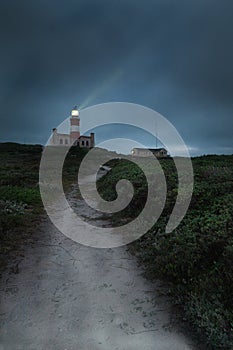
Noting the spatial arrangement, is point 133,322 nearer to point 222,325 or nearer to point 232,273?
point 222,325

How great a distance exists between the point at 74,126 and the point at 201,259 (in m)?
61.0

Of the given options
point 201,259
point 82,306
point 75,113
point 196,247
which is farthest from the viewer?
point 75,113

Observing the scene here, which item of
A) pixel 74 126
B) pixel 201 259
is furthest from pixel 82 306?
pixel 74 126

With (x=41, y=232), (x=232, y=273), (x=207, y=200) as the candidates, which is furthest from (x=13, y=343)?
(x=207, y=200)

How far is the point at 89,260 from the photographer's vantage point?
6832mm

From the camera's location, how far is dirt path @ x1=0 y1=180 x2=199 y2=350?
407 cm

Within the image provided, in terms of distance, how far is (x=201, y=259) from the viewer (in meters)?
5.75

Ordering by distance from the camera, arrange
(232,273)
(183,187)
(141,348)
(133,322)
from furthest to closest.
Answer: (183,187) < (232,273) < (133,322) < (141,348)

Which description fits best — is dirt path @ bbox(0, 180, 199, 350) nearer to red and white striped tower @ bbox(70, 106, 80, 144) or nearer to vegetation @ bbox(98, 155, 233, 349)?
vegetation @ bbox(98, 155, 233, 349)

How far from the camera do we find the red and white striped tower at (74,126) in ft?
207

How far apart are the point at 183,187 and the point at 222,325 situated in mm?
6399

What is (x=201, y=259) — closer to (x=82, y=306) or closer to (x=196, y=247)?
(x=196, y=247)

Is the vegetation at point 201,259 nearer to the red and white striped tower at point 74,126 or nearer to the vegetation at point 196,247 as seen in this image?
the vegetation at point 196,247

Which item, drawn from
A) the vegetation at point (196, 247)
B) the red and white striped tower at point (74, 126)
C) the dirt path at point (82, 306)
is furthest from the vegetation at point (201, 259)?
the red and white striped tower at point (74, 126)
